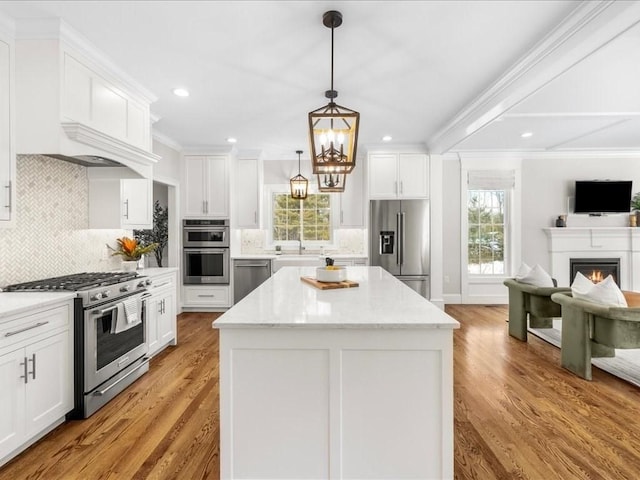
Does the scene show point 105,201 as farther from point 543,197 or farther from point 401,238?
point 543,197

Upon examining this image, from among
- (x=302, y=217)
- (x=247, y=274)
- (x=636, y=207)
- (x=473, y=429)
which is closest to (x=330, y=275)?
(x=473, y=429)

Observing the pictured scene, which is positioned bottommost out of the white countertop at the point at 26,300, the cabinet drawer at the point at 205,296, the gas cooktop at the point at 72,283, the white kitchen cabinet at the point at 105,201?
the cabinet drawer at the point at 205,296

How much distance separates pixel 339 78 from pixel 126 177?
2.22 meters

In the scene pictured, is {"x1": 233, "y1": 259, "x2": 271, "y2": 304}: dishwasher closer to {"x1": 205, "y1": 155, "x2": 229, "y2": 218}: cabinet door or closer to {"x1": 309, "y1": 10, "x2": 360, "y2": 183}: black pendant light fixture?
{"x1": 205, "y1": 155, "x2": 229, "y2": 218}: cabinet door

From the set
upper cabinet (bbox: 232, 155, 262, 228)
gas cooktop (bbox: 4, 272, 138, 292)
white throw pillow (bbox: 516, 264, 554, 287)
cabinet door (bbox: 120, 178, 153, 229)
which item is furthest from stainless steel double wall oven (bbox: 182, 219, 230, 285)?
white throw pillow (bbox: 516, 264, 554, 287)

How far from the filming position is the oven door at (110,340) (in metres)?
2.50

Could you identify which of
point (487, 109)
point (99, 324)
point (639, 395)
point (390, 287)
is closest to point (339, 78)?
point (487, 109)

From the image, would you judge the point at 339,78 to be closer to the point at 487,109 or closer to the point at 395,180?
the point at 487,109

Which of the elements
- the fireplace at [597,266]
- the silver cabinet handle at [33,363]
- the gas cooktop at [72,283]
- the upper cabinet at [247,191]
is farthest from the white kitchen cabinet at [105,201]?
the fireplace at [597,266]

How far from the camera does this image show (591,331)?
311 cm

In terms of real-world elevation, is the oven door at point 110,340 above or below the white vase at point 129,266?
below

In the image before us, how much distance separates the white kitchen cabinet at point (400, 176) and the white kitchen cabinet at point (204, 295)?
2854 millimetres

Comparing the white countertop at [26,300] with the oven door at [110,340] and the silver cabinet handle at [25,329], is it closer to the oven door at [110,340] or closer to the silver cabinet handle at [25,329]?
the silver cabinet handle at [25,329]

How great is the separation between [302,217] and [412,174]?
2.12 m
